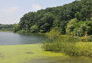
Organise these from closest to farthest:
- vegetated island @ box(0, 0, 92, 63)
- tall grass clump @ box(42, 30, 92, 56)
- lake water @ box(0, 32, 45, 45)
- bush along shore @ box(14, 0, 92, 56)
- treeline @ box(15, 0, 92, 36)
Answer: tall grass clump @ box(42, 30, 92, 56) < vegetated island @ box(0, 0, 92, 63) < bush along shore @ box(14, 0, 92, 56) < lake water @ box(0, 32, 45, 45) < treeline @ box(15, 0, 92, 36)

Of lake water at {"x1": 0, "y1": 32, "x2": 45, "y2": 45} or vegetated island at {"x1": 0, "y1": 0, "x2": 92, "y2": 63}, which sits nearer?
vegetated island at {"x1": 0, "y1": 0, "x2": 92, "y2": 63}

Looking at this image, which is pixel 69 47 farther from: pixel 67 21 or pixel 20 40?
pixel 67 21

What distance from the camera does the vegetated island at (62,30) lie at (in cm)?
1789

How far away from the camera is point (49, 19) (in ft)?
265

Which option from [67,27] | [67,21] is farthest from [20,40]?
[67,21]

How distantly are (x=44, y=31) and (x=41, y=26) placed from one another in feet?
11.2

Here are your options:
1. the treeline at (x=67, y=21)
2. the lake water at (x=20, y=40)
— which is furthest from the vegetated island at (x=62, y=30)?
the lake water at (x=20, y=40)

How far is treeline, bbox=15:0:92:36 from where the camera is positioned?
48062 millimetres

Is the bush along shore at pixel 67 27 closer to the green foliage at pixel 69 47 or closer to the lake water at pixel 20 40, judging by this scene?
the green foliage at pixel 69 47

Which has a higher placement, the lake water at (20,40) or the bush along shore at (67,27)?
the bush along shore at (67,27)

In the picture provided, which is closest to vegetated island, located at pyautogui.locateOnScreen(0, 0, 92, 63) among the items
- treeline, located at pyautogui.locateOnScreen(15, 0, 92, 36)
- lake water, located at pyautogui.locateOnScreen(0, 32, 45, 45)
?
treeline, located at pyautogui.locateOnScreen(15, 0, 92, 36)

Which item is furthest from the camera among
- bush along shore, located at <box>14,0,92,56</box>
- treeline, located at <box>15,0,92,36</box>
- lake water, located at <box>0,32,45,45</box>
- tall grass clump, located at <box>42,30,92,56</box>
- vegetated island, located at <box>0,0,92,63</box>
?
treeline, located at <box>15,0,92,36</box>

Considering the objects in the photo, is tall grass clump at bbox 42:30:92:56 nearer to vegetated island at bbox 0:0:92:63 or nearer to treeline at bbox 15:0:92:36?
vegetated island at bbox 0:0:92:63

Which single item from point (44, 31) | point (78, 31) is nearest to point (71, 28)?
point (78, 31)
